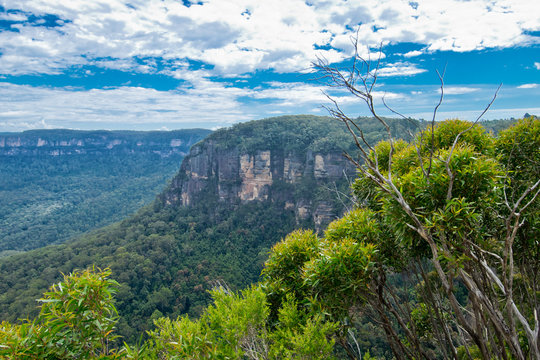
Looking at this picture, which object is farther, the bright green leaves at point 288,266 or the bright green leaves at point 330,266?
the bright green leaves at point 288,266

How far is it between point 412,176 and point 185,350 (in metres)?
3.90

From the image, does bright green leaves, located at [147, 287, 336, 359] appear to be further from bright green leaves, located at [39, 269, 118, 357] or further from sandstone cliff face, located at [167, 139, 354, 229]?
sandstone cliff face, located at [167, 139, 354, 229]

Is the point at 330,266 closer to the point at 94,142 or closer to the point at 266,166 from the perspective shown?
the point at 266,166

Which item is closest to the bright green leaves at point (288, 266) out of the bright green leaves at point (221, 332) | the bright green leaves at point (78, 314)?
the bright green leaves at point (221, 332)

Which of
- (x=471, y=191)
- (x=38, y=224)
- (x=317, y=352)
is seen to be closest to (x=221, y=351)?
(x=317, y=352)

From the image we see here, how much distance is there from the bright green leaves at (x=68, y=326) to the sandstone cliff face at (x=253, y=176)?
49.3 meters

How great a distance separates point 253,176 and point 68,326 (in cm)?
5882

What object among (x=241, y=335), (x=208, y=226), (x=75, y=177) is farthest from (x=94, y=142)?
(x=241, y=335)

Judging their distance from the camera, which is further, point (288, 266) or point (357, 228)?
point (288, 266)

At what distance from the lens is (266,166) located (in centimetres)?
6144

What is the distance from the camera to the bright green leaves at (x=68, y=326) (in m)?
2.76

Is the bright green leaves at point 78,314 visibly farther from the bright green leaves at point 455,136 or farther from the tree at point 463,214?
the bright green leaves at point 455,136

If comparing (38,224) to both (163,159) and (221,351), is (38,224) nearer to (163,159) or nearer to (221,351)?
(163,159)

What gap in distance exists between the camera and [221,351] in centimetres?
382
